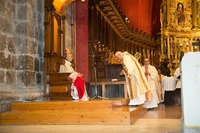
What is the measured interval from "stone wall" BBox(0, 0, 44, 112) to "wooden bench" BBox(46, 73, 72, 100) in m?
0.25

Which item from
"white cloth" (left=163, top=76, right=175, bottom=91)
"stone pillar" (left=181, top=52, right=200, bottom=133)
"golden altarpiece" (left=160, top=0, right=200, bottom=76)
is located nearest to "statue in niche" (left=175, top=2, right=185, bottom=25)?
"golden altarpiece" (left=160, top=0, right=200, bottom=76)

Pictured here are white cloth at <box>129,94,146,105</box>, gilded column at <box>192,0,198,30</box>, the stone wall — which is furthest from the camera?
gilded column at <box>192,0,198,30</box>

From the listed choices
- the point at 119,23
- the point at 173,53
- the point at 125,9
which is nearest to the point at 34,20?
the point at 119,23

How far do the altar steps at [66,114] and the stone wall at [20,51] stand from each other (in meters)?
0.67

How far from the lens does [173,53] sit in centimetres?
1738

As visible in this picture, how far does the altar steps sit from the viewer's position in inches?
240

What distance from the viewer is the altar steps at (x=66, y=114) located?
20.0 ft

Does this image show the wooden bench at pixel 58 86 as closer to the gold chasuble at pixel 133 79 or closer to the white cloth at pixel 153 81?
the gold chasuble at pixel 133 79

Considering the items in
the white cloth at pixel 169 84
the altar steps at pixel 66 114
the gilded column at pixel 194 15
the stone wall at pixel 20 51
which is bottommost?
the altar steps at pixel 66 114

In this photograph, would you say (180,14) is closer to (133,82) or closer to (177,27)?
(177,27)

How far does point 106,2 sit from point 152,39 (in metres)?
5.26

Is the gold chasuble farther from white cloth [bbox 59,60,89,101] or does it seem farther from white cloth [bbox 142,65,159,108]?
white cloth [bbox 142,65,159,108]

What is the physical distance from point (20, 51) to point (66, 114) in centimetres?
243

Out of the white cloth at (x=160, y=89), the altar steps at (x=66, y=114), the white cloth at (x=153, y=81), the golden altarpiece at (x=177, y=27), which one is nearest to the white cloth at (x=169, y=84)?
the white cloth at (x=160, y=89)
